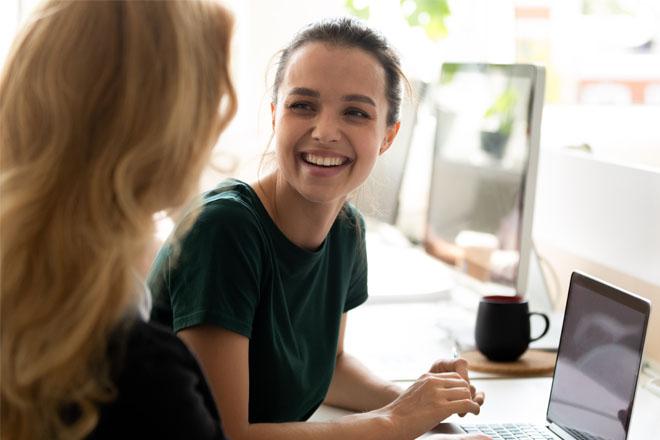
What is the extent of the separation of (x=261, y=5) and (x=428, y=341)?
166cm

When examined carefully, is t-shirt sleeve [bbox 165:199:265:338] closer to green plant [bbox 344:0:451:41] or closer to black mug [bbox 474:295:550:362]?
black mug [bbox 474:295:550:362]

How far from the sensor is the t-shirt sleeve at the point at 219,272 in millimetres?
1328

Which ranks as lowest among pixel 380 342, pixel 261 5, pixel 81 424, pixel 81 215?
pixel 380 342

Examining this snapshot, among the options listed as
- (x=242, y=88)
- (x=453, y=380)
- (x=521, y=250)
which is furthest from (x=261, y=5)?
(x=453, y=380)

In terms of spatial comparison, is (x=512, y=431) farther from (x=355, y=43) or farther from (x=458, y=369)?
(x=355, y=43)

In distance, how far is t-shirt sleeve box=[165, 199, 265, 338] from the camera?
1328mm

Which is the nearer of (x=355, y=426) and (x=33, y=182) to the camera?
(x=33, y=182)

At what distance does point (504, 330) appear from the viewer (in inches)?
73.0

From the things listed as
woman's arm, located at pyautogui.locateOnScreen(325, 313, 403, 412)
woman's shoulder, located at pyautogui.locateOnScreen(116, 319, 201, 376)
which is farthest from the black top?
woman's arm, located at pyautogui.locateOnScreen(325, 313, 403, 412)

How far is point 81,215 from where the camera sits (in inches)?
35.6

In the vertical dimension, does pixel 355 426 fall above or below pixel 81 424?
below

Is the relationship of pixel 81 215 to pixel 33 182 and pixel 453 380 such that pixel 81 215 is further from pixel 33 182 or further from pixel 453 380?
pixel 453 380

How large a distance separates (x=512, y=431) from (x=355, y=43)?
2.13 ft

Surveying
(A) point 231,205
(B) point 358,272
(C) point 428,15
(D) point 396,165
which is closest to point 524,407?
(B) point 358,272
